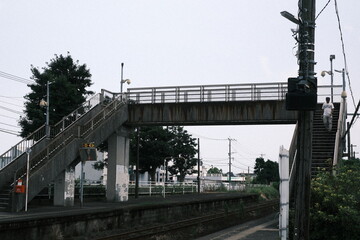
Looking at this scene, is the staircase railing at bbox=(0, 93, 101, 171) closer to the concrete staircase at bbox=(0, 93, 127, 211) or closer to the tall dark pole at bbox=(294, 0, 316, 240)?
the concrete staircase at bbox=(0, 93, 127, 211)

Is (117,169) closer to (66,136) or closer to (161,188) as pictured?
(66,136)

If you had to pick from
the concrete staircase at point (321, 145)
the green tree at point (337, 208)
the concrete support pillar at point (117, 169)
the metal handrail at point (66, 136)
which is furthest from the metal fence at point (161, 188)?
the green tree at point (337, 208)

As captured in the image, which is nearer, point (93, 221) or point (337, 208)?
point (337, 208)

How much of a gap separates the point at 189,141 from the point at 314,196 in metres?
60.8

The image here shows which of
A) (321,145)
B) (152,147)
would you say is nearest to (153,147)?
(152,147)

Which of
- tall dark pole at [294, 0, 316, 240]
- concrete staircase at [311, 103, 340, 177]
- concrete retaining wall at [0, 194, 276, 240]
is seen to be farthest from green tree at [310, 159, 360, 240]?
concrete retaining wall at [0, 194, 276, 240]

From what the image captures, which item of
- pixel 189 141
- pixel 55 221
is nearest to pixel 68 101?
pixel 55 221

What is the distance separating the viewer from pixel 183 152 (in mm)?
74812

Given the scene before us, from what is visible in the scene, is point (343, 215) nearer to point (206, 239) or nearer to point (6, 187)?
point (206, 239)

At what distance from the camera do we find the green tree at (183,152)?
7356cm

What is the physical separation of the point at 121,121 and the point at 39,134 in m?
6.42

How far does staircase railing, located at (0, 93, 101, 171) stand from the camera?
24.7 meters

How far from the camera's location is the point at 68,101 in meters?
38.7

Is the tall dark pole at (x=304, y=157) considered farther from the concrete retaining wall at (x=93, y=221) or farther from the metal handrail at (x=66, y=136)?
the metal handrail at (x=66, y=136)
